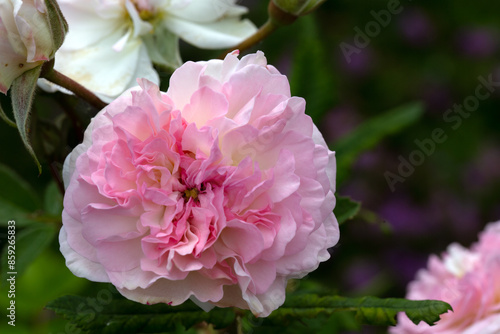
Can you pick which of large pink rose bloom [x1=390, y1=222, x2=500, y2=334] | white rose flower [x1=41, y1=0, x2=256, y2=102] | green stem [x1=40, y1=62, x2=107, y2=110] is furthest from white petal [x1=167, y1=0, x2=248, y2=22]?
large pink rose bloom [x1=390, y1=222, x2=500, y2=334]

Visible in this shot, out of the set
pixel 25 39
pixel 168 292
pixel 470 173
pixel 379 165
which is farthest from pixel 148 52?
pixel 470 173

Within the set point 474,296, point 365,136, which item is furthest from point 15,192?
point 474,296

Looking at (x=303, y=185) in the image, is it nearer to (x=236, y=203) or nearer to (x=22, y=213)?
(x=236, y=203)

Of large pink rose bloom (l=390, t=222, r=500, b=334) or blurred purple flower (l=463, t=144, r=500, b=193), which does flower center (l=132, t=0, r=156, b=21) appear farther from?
blurred purple flower (l=463, t=144, r=500, b=193)

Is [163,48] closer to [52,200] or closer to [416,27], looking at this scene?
[52,200]

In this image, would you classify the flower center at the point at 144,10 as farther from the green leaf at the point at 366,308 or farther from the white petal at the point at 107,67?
the green leaf at the point at 366,308
